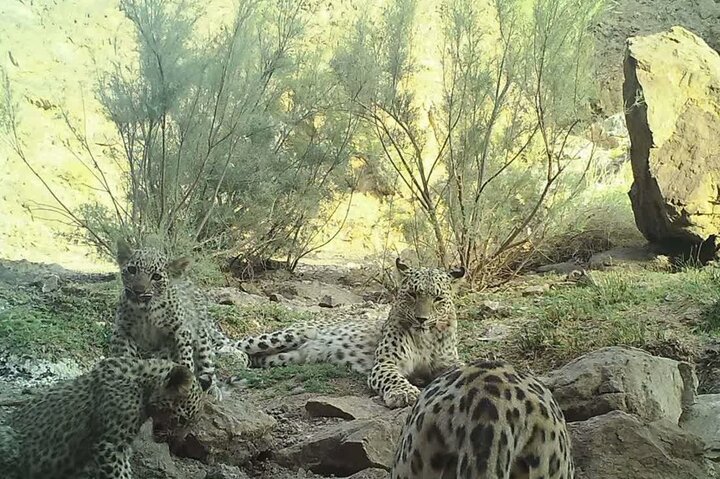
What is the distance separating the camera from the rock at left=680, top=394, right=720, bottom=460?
3.75 metres

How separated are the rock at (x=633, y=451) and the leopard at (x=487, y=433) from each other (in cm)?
82

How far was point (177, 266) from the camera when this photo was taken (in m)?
3.98

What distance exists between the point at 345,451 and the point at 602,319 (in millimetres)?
2706

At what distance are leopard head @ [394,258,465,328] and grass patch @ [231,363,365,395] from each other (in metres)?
0.52

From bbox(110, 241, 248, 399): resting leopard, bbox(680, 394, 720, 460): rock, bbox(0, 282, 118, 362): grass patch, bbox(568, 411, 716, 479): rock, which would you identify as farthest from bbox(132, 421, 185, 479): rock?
bbox(680, 394, 720, 460): rock

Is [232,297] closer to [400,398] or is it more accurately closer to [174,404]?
[400,398]

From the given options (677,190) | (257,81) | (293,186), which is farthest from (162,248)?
(677,190)

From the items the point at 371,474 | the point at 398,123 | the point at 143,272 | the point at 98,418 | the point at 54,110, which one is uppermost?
the point at 398,123

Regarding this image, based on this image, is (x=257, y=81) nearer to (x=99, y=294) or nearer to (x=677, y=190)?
(x=99, y=294)

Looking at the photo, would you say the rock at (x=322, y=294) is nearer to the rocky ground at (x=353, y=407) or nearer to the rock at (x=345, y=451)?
the rocky ground at (x=353, y=407)

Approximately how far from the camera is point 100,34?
4102 mm

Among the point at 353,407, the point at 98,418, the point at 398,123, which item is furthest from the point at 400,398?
the point at 398,123

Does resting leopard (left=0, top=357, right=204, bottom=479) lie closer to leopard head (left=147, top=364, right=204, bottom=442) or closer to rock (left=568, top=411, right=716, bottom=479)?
leopard head (left=147, top=364, right=204, bottom=442)

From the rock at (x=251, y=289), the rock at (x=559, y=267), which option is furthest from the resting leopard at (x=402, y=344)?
the rock at (x=559, y=267)
